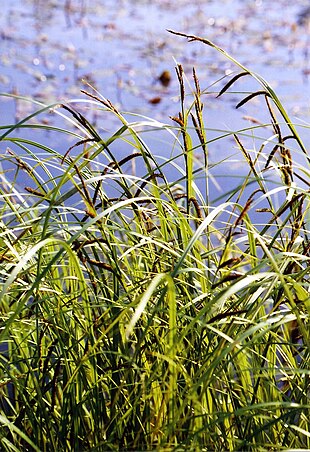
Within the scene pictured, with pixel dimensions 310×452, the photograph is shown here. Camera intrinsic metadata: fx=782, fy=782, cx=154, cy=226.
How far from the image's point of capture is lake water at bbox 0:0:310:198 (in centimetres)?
526

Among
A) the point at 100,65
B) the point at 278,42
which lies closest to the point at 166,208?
the point at 100,65

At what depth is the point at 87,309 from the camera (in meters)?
1.32

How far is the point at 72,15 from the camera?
7.29 m

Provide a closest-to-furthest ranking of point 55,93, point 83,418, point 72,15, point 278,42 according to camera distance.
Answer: point 83,418 < point 55,93 < point 278,42 < point 72,15

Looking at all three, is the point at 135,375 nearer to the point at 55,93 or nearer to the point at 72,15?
the point at 55,93

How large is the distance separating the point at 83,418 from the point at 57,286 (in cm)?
28

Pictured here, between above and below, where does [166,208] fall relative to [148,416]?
above

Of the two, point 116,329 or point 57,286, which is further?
point 57,286

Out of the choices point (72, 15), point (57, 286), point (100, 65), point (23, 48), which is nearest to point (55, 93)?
point (100, 65)

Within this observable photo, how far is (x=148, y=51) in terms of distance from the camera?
21.0 feet

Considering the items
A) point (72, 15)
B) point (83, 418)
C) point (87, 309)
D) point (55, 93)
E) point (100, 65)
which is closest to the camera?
point (87, 309)

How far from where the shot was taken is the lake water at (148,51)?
5.26 m

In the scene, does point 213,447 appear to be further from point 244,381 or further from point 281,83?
point 281,83

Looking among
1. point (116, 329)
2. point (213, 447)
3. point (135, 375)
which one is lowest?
point (213, 447)
